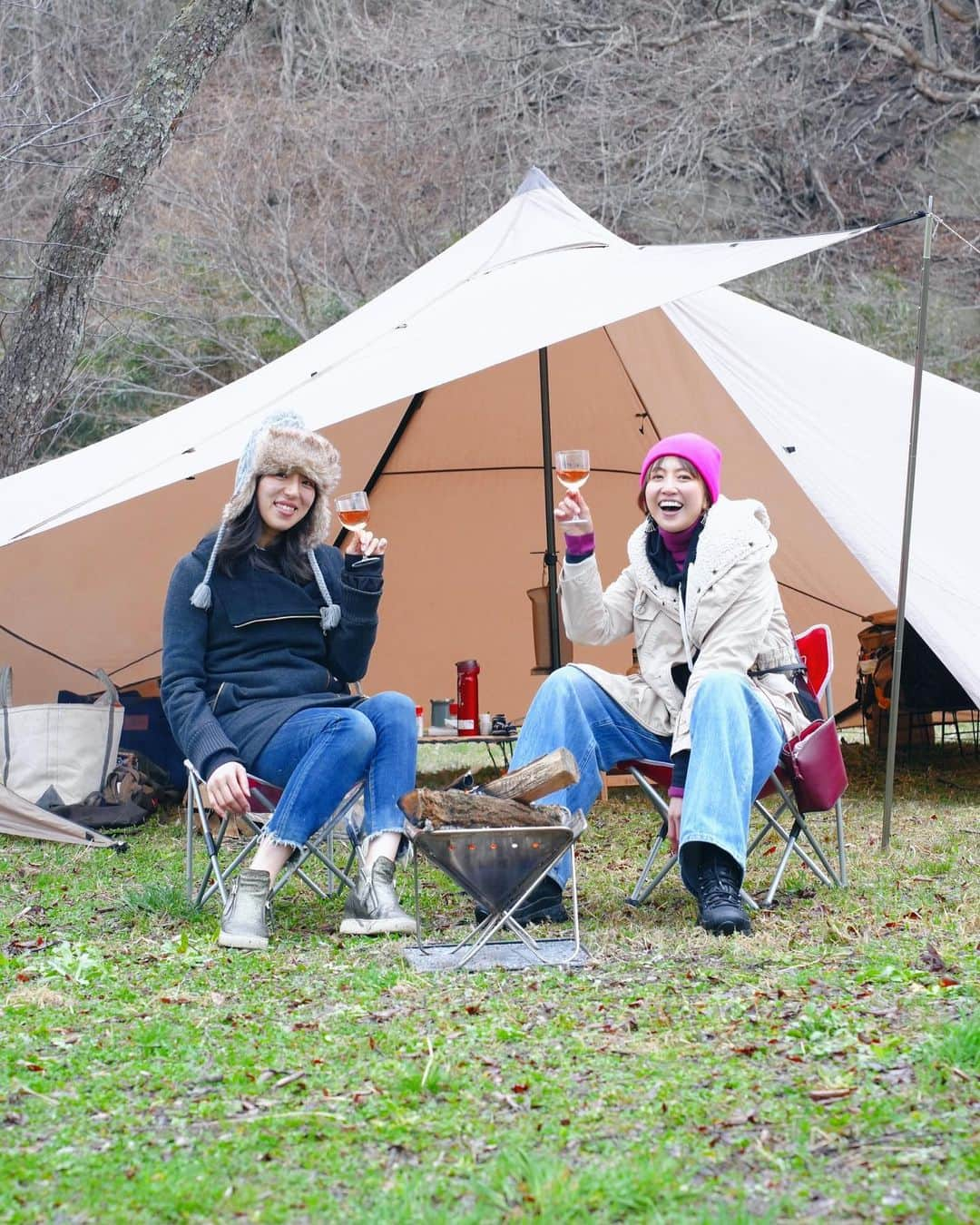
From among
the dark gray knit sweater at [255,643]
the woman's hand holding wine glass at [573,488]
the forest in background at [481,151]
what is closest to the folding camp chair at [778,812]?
the woman's hand holding wine glass at [573,488]

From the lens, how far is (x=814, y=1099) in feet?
5.39

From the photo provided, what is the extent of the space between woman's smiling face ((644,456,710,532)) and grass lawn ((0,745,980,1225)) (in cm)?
78

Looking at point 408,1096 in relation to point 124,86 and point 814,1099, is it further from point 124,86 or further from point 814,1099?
point 124,86

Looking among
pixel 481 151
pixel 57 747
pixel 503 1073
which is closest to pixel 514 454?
pixel 57 747

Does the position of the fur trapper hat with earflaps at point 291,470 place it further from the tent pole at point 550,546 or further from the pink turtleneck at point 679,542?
the tent pole at point 550,546

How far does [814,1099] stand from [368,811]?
1266 mm

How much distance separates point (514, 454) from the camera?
5.48m

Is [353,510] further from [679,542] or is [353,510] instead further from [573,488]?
[679,542]

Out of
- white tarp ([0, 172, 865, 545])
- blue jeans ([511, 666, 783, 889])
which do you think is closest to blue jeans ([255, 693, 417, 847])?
blue jeans ([511, 666, 783, 889])

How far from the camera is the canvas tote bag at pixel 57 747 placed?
13.5 ft

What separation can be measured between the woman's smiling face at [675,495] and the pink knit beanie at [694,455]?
12mm

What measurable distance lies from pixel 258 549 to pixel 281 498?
116 millimetres

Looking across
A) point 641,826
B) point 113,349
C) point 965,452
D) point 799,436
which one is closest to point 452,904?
point 641,826

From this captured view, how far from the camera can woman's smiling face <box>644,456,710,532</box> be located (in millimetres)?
2836
